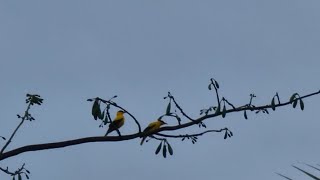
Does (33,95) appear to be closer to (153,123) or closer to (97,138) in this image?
(153,123)

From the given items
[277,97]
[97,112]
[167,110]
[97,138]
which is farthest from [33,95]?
[277,97]

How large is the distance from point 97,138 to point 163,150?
106cm

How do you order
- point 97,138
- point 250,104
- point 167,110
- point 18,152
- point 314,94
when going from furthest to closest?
point 167,110 < point 250,104 < point 314,94 < point 97,138 < point 18,152

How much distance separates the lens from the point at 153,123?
4809 mm

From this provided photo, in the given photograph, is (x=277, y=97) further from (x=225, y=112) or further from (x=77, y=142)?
(x=77, y=142)

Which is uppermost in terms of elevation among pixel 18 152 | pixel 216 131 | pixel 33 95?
pixel 33 95

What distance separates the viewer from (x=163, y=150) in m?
4.30

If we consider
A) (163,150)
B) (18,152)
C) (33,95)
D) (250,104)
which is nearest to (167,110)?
(163,150)

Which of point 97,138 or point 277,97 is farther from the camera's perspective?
point 277,97

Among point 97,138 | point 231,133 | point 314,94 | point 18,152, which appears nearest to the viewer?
point 18,152

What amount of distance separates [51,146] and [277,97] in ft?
4.99

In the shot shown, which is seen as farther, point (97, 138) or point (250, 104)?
point (250, 104)

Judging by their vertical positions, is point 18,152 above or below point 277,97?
below

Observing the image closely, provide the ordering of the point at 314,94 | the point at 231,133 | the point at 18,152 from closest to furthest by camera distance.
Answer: the point at 18,152
the point at 314,94
the point at 231,133
